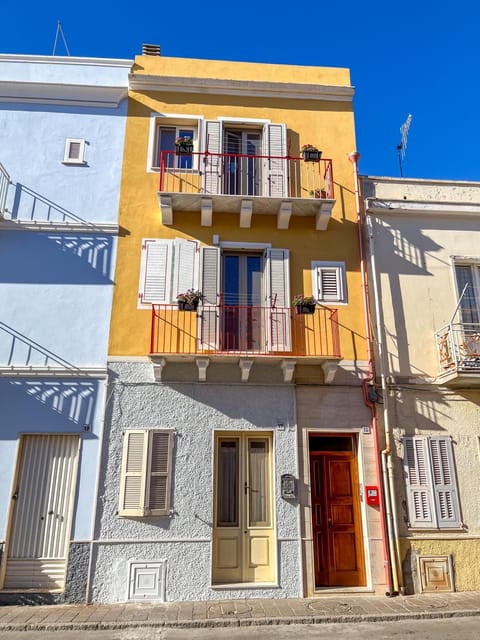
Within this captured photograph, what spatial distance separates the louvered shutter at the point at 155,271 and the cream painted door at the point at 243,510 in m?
2.98

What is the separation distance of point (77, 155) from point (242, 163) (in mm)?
3527

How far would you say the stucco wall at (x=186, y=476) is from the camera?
25.8 feet

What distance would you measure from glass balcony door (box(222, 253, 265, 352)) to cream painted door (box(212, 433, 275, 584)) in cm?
177

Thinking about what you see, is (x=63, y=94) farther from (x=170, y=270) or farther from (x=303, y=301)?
(x=303, y=301)

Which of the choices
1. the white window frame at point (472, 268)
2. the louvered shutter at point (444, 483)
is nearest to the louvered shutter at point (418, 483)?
the louvered shutter at point (444, 483)

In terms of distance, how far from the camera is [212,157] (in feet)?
33.3

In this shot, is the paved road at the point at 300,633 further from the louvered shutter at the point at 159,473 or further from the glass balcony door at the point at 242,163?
the glass balcony door at the point at 242,163

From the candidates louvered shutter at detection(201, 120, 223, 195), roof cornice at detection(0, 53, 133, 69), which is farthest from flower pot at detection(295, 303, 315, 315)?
roof cornice at detection(0, 53, 133, 69)

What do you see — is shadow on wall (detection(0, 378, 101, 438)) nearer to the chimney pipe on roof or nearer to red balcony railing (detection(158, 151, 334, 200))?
red balcony railing (detection(158, 151, 334, 200))

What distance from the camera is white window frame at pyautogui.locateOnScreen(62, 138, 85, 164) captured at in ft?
32.5

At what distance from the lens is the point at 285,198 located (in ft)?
30.9

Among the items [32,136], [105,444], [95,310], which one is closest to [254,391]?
[105,444]

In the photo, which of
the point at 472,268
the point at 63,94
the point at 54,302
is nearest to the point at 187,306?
the point at 54,302

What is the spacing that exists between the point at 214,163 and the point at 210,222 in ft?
4.59
